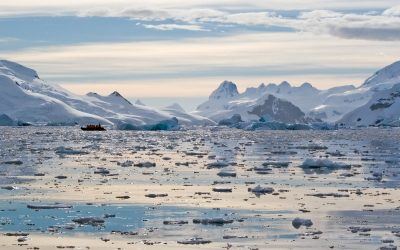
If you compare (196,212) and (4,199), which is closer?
(196,212)

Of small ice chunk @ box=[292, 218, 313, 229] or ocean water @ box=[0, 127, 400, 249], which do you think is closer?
ocean water @ box=[0, 127, 400, 249]

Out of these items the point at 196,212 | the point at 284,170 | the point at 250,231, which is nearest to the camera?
the point at 250,231

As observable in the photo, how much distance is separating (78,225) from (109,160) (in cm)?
3005

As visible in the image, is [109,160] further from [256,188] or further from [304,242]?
[304,242]

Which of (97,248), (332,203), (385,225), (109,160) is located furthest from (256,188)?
(109,160)

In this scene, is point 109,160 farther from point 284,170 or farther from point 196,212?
point 196,212

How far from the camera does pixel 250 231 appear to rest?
23078 millimetres

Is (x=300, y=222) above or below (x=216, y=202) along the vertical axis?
above

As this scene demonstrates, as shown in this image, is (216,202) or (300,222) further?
(216,202)

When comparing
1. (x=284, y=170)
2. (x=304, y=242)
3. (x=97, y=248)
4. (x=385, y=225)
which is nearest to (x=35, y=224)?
(x=97, y=248)

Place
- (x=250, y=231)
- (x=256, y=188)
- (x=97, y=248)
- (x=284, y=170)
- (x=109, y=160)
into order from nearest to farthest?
(x=97, y=248)
(x=250, y=231)
(x=256, y=188)
(x=284, y=170)
(x=109, y=160)

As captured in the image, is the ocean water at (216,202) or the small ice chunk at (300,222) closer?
the ocean water at (216,202)

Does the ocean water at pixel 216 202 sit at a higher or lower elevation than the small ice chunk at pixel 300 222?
lower

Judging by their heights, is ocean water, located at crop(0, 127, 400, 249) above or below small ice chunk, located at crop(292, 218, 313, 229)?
below
